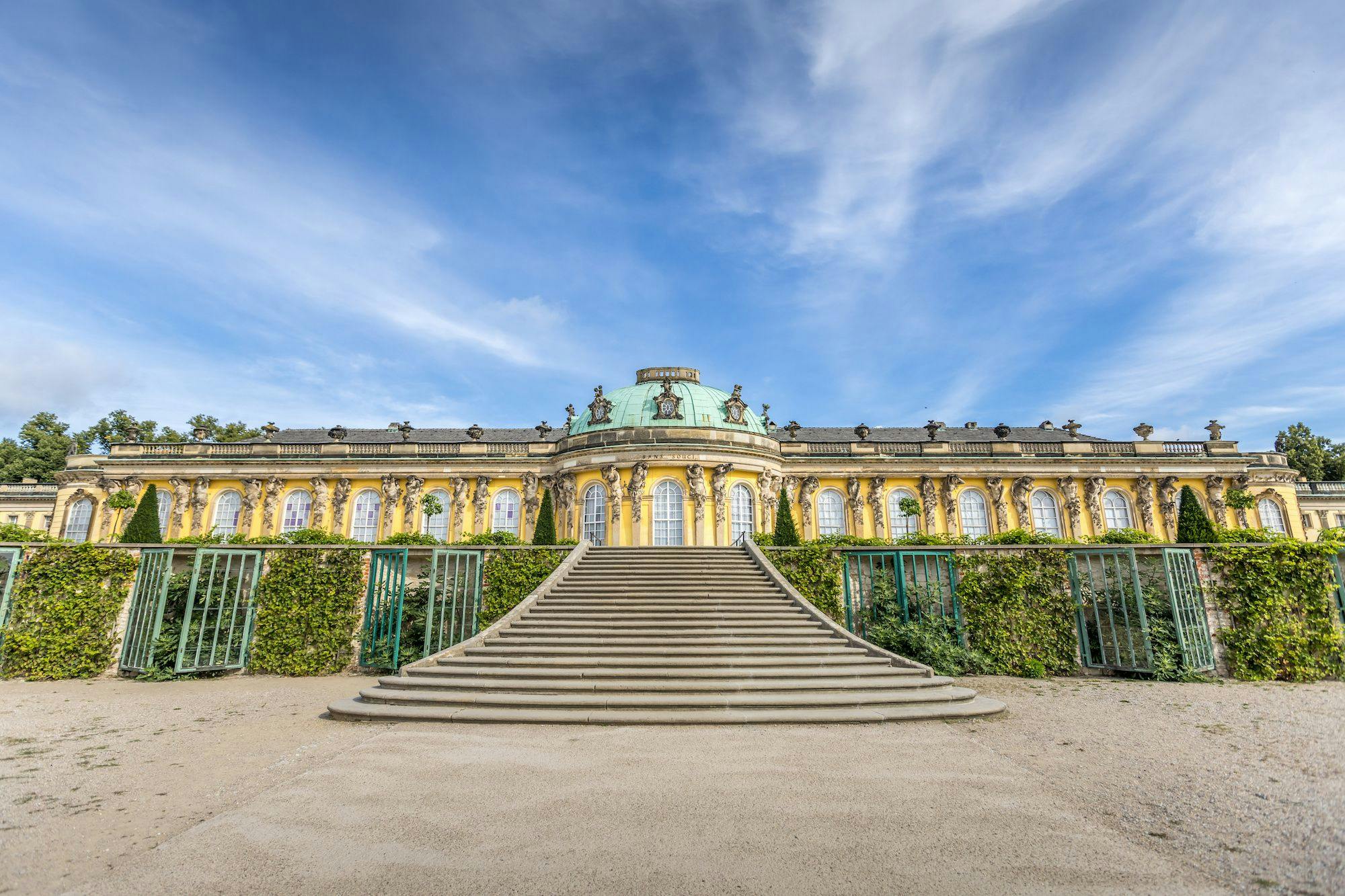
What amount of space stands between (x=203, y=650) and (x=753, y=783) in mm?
14579

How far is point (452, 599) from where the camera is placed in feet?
52.9

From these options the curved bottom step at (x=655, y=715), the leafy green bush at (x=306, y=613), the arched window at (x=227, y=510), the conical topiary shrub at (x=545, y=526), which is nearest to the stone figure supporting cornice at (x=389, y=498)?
the arched window at (x=227, y=510)

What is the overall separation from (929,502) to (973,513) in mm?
2910

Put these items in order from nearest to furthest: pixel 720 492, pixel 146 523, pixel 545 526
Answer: pixel 545 526 < pixel 146 523 < pixel 720 492

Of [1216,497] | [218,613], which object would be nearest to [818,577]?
[218,613]

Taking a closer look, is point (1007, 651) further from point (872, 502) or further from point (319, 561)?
point (872, 502)

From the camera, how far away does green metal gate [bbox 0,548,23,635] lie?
14.8 metres

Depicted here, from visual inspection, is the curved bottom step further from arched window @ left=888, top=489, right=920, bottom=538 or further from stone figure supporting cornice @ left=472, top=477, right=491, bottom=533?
arched window @ left=888, top=489, right=920, bottom=538

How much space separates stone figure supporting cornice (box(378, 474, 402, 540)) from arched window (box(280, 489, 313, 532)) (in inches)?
171

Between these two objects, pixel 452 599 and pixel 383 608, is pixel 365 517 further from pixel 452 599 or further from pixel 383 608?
pixel 452 599

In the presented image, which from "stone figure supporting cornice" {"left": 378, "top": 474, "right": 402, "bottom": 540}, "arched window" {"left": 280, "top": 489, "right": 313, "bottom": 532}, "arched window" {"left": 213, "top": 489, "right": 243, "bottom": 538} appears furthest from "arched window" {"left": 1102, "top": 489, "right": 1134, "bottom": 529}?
"arched window" {"left": 213, "top": 489, "right": 243, "bottom": 538}

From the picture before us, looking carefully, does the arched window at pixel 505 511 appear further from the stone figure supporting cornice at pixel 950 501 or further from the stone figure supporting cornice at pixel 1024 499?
the stone figure supporting cornice at pixel 1024 499

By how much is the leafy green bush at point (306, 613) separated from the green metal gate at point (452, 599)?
6.49ft

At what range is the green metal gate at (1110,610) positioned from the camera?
46.6 feet
